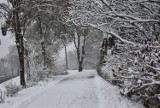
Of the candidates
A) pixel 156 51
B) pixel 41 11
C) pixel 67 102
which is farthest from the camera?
pixel 41 11

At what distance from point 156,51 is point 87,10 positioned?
8.52 feet

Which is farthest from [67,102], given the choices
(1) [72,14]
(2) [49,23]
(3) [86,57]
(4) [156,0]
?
(3) [86,57]

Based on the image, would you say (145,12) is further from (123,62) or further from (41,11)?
(41,11)

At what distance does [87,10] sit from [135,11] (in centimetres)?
143

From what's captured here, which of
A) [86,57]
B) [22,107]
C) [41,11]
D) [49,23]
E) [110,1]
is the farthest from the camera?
[86,57]

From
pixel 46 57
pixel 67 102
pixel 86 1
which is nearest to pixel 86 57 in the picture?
pixel 46 57

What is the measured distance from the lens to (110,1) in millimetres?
8359

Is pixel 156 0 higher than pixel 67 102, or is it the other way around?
pixel 156 0

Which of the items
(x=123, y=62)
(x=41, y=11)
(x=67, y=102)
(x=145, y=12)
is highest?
(x=41, y=11)

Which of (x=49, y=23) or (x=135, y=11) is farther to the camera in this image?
(x=49, y=23)

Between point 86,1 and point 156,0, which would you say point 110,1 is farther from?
point 156,0

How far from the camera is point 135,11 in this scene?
8.59m

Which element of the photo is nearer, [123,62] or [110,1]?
[110,1]

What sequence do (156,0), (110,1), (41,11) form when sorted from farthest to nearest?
(41,11)
(110,1)
(156,0)
